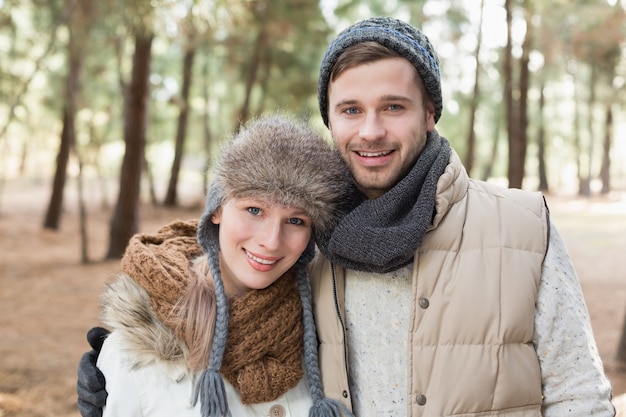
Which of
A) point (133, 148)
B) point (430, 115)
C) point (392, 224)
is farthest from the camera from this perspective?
point (133, 148)

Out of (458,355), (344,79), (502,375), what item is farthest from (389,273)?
(344,79)

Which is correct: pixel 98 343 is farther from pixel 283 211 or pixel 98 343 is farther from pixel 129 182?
pixel 129 182

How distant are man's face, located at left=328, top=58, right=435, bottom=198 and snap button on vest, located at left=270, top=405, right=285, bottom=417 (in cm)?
91

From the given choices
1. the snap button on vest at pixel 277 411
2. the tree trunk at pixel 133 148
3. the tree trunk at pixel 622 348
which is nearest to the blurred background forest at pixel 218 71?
the tree trunk at pixel 133 148

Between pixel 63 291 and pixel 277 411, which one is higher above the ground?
pixel 277 411

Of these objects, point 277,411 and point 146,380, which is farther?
point 277,411

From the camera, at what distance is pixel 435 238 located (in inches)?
83.7

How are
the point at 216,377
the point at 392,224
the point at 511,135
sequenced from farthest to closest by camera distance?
1. the point at 511,135
2. the point at 392,224
3. the point at 216,377

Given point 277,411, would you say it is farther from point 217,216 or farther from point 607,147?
point 607,147

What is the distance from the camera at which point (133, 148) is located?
10.8 meters

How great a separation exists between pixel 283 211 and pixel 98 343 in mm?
962

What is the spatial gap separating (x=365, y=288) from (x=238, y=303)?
19.8 inches

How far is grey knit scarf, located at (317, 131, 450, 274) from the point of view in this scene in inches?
79.8

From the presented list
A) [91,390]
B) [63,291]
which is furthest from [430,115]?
[63,291]
